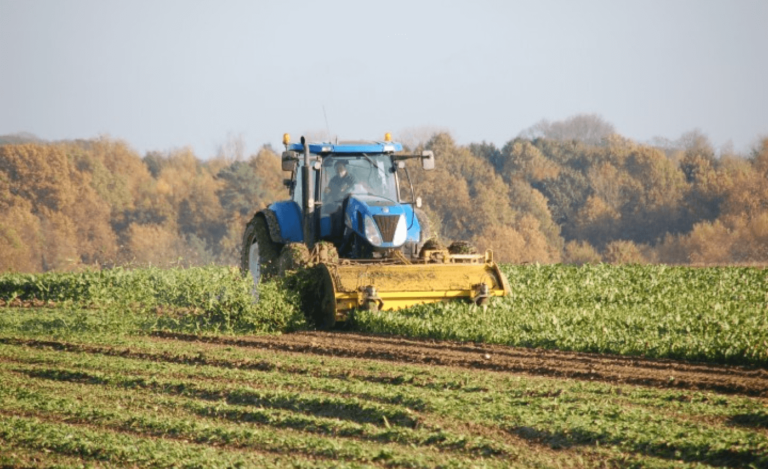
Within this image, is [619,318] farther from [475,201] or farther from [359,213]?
[475,201]

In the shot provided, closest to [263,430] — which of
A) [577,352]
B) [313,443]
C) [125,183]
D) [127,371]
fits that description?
[313,443]

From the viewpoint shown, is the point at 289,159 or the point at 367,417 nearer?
the point at 367,417

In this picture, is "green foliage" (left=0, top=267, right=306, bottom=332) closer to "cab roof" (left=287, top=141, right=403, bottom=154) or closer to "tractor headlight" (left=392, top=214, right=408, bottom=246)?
"tractor headlight" (left=392, top=214, right=408, bottom=246)

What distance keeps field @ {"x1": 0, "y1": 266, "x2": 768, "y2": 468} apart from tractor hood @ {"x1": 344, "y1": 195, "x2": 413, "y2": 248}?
3.51ft

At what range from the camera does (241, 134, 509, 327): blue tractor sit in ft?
42.5

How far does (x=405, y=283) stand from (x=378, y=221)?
0.99 meters

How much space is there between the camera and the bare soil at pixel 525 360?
8.99 metres

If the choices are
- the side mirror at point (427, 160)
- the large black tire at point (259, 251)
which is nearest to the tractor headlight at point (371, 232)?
the side mirror at point (427, 160)

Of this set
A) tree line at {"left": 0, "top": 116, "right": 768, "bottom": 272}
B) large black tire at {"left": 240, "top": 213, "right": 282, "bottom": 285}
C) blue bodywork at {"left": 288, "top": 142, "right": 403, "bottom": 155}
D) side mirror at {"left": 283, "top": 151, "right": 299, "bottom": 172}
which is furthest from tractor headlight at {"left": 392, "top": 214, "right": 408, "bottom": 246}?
tree line at {"left": 0, "top": 116, "right": 768, "bottom": 272}

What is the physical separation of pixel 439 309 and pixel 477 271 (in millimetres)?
719

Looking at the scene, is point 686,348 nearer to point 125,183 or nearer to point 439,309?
point 439,309

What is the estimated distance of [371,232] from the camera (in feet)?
44.4

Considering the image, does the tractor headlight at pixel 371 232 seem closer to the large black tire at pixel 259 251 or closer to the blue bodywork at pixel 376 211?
the blue bodywork at pixel 376 211

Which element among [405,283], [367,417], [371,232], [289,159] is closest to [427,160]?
[371,232]
